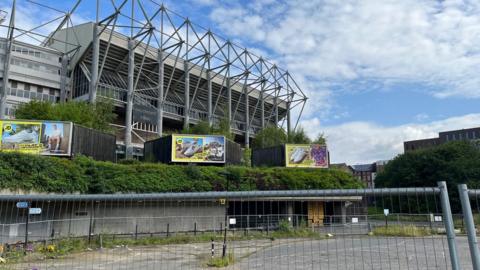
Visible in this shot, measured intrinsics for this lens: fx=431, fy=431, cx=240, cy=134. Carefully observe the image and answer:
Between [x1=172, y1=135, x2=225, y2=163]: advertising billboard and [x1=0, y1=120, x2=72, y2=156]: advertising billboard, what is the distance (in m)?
10.7

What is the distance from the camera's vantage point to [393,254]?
63.5ft

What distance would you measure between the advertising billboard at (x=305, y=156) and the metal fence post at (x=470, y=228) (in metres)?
45.5

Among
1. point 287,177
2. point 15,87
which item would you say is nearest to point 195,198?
point 287,177

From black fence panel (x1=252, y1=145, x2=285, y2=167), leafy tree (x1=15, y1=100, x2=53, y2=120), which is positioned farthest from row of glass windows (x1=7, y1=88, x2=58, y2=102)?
black fence panel (x1=252, y1=145, x2=285, y2=167)

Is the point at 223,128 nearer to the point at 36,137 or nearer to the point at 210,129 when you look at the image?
the point at 210,129

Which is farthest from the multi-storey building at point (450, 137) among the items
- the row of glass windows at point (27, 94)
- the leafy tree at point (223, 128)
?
the row of glass windows at point (27, 94)

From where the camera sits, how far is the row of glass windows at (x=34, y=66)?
54800 mm

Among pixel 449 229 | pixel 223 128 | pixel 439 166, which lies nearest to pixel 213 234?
pixel 449 229

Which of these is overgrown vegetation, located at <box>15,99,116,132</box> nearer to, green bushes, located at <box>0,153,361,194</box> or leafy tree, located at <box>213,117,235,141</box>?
green bushes, located at <box>0,153,361,194</box>

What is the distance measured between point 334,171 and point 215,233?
88.2 feet

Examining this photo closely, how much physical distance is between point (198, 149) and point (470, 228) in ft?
126

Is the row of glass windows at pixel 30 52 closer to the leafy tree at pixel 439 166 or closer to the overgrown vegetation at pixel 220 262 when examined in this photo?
the overgrown vegetation at pixel 220 262

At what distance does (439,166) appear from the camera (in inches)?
2724

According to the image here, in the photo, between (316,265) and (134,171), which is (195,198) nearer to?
(316,265)
